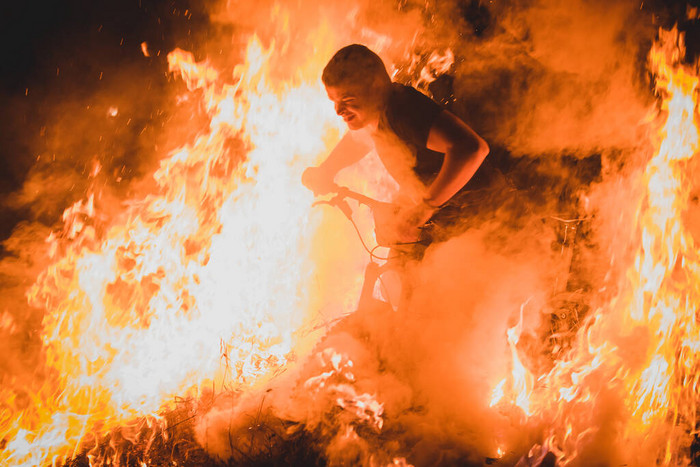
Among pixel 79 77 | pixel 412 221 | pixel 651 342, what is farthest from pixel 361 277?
pixel 79 77

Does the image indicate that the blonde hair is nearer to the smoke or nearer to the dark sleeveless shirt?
the dark sleeveless shirt

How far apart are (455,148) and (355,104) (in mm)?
829

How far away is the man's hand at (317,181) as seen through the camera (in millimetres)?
3705

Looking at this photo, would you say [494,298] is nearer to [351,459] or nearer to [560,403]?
[560,403]

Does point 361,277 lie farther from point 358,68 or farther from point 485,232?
point 358,68

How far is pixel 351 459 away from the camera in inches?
115

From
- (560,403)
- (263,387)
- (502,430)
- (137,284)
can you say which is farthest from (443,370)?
(137,284)

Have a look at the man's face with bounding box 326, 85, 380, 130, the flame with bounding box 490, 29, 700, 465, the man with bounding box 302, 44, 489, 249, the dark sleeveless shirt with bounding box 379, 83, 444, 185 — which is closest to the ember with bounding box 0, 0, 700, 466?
the flame with bounding box 490, 29, 700, 465

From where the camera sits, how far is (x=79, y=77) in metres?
4.42

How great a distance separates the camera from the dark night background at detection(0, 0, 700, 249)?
4188mm

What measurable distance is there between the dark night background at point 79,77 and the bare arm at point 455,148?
202 cm

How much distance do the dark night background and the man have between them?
1.86m

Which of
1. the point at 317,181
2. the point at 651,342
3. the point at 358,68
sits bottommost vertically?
the point at 651,342

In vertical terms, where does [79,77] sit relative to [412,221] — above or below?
above
